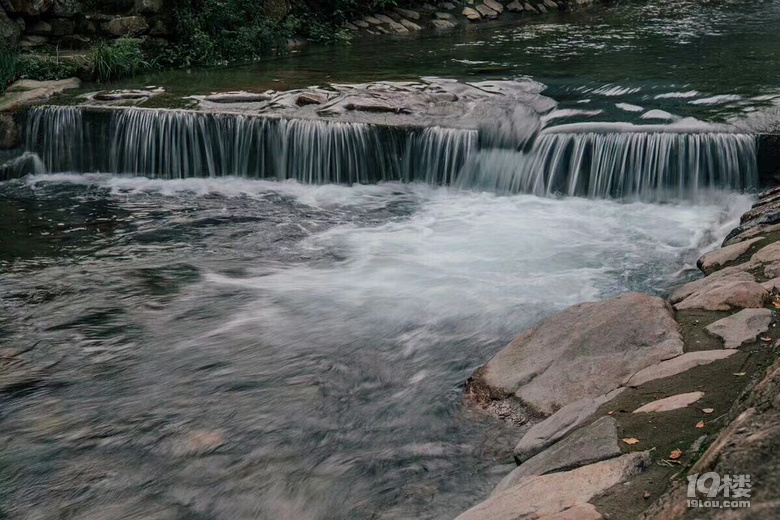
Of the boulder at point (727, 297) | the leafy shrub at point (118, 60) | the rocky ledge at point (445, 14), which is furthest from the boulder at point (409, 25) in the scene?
the boulder at point (727, 297)

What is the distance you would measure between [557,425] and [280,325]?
2936 mm

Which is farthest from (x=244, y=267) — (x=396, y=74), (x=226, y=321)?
(x=396, y=74)

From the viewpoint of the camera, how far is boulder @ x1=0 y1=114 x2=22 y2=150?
1122 centimetres

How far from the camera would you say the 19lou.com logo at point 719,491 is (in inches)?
81.3

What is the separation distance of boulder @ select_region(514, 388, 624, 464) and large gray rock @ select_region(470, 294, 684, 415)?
0.89 ft

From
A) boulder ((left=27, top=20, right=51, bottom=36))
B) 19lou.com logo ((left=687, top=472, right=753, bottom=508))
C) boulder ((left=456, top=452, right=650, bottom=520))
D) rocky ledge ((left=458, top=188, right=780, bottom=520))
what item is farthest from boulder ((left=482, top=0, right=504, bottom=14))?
19lou.com logo ((left=687, top=472, right=753, bottom=508))

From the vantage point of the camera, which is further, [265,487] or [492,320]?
[492,320]

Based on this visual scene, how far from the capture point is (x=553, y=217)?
8.78m

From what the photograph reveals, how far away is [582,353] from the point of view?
4.62 m

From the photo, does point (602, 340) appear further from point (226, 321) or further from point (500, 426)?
point (226, 321)

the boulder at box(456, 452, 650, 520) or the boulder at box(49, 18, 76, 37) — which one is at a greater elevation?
the boulder at box(49, 18, 76, 37)

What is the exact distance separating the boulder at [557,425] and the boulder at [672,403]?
0.31m

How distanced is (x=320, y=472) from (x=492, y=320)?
234 cm

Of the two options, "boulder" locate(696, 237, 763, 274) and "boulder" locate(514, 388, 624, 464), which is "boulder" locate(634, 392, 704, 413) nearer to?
"boulder" locate(514, 388, 624, 464)
